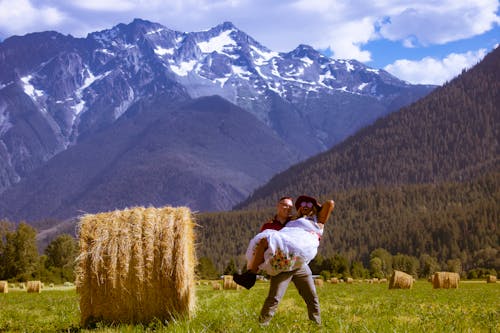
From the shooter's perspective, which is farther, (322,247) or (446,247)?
(322,247)

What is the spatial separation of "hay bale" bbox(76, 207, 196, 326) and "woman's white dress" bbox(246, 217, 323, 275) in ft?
9.56

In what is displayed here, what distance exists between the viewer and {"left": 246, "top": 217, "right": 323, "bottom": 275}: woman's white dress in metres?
12.3

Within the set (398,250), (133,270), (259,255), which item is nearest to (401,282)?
(133,270)

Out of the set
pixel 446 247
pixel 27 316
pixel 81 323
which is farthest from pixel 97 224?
pixel 446 247

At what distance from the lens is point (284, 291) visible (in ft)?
41.8

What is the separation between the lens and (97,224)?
15.2 metres

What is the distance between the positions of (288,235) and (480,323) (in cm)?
395

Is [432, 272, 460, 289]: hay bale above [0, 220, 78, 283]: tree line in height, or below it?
below

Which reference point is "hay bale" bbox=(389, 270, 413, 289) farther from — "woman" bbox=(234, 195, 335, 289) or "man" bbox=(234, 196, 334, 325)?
"woman" bbox=(234, 195, 335, 289)

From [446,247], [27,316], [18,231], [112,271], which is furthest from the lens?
[446,247]

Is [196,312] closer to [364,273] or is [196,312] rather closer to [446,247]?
[364,273]

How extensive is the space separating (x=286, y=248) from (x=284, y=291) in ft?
3.04

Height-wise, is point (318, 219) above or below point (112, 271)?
above

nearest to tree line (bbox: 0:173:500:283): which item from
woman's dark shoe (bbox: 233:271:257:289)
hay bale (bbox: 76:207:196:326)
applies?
hay bale (bbox: 76:207:196:326)
